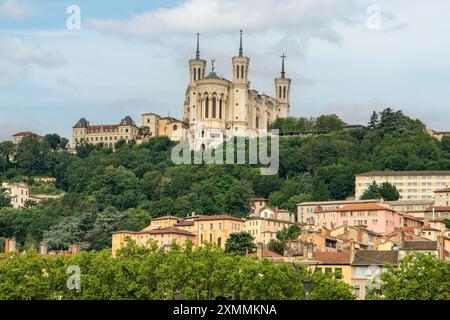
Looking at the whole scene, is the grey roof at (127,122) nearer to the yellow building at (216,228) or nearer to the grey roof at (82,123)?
the grey roof at (82,123)

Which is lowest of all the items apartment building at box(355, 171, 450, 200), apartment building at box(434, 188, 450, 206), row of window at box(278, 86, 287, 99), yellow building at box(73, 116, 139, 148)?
apartment building at box(434, 188, 450, 206)

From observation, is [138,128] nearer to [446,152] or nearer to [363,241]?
[446,152]

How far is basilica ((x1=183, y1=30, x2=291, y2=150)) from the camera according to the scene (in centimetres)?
14312

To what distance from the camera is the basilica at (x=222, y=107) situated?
143 metres

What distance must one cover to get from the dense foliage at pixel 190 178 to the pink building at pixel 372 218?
1393cm

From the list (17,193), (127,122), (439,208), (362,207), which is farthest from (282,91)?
(362,207)

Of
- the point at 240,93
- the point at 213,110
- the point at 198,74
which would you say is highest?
the point at 198,74

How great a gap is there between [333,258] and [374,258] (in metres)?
2.87

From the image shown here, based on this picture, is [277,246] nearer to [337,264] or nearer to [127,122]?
[337,264]

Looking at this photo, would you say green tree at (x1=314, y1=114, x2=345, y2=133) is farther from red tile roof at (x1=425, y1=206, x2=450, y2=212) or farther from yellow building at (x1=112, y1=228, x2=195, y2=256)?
yellow building at (x1=112, y1=228, x2=195, y2=256)

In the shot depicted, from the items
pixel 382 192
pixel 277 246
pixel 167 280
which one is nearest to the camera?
pixel 167 280

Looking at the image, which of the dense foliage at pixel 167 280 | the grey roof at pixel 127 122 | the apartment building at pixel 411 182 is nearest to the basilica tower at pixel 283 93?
the grey roof at pixel 127 122

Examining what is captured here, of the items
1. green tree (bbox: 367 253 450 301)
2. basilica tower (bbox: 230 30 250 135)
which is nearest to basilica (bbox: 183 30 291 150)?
basilica tower (bbox: 230 30 250 135)

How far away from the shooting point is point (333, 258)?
210 feet
